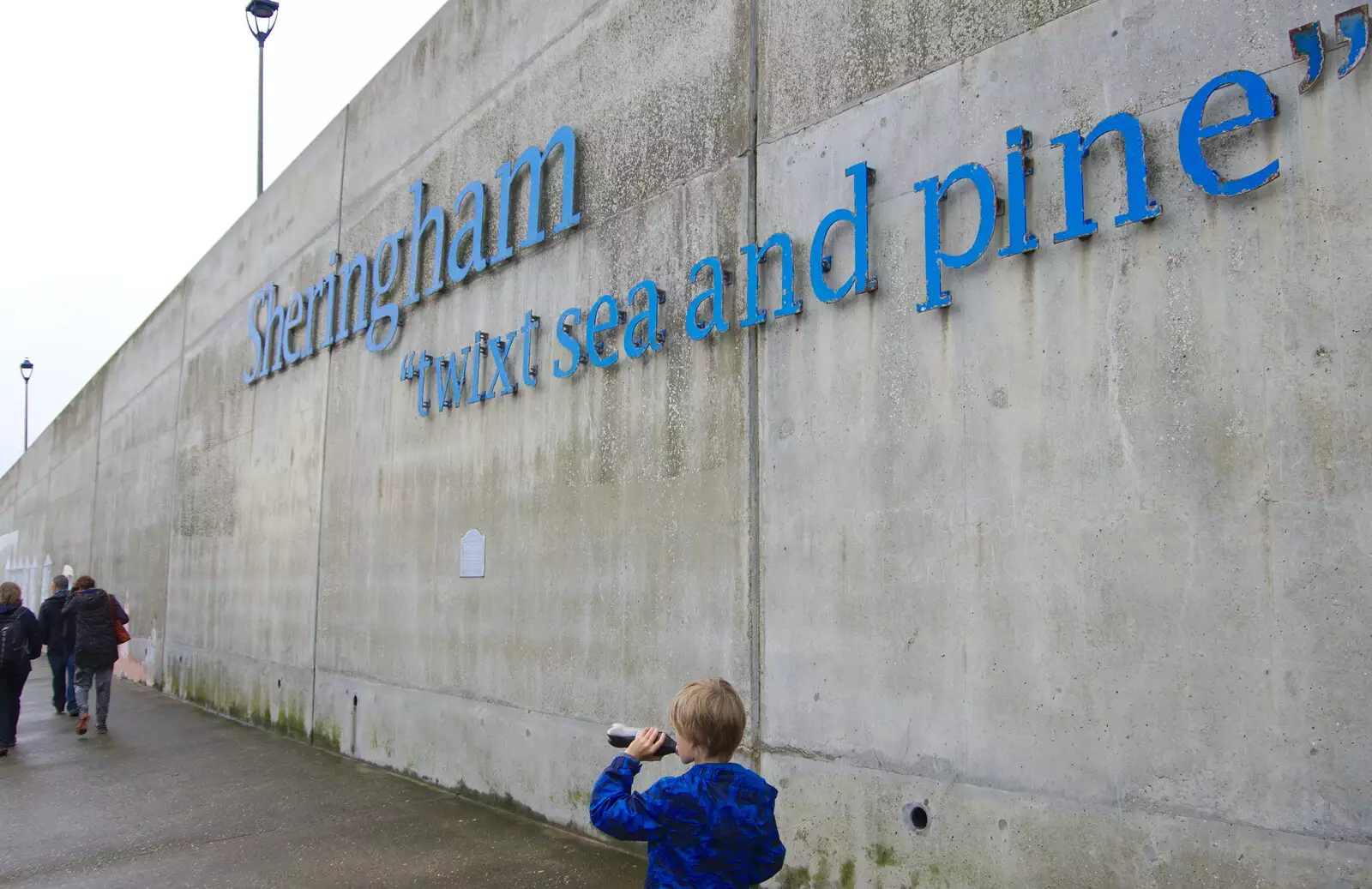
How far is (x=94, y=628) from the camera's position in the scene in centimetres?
1048

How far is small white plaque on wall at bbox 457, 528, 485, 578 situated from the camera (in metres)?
7.27

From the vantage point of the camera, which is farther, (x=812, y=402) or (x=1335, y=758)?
(x=812, y=402)

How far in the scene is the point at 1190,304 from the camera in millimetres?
3570

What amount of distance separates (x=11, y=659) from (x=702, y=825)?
30.9 feet

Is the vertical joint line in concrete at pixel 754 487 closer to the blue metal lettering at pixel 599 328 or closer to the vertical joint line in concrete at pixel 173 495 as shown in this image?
the blue metal lettering at pixel 599 328

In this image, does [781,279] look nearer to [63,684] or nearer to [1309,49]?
[1309,49]

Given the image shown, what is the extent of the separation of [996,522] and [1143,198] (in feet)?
4.34

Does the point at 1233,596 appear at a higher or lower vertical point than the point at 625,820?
higher

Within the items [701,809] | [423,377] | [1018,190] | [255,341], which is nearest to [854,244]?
[1018,190]

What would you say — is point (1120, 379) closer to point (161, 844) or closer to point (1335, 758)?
point (1335, 758)

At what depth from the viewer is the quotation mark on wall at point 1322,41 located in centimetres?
321

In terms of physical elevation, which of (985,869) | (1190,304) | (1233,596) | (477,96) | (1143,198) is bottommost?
(985,869)

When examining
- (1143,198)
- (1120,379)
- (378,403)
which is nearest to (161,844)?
(378,403)

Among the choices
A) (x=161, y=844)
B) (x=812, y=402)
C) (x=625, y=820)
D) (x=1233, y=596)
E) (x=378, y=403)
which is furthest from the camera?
(x=378, y=403)
